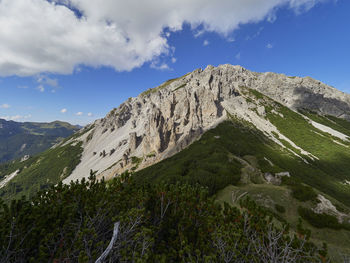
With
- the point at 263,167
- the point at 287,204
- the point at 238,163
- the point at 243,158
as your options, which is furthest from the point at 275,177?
the point at 243,158

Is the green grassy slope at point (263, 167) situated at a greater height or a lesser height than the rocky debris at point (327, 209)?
greater

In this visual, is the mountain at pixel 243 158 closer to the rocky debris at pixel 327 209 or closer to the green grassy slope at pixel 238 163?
the rocky debris at pixel 327 209

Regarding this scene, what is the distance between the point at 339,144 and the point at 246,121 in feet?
308

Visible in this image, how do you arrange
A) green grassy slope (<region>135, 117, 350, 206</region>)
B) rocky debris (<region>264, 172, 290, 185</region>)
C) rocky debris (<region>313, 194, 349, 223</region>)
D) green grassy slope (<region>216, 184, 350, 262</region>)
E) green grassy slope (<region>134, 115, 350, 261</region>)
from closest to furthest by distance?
1. green grassy slope (<region>216, 184, 350, 262</region>)
2. rocky debris (<region>313, 194, 349, 223</region>)
3. green grassy slope (<region>134, 115, 350, 261</region>)
4. rocky debris (<region>264, 172, 290, 185</region>)
5. green grassy slope (<region>135, 117, 350, 206</region>)

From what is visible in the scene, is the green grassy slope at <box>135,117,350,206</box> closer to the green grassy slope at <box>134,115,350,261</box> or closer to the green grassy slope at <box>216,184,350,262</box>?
the green grassy slope at <box>134,115,350,261</box>

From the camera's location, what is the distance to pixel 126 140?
187500mm

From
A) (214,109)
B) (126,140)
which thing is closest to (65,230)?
(214,109)

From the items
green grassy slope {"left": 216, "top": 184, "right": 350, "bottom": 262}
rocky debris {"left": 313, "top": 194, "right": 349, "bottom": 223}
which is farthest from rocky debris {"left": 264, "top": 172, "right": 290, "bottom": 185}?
green grassy slope {"left": 216, "top": 184, "right": 350, "bottom": 262}

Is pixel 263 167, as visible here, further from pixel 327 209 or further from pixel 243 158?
pixel 327 209

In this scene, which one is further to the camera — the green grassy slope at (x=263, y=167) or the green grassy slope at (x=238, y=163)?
the green grassy slope at (x=238, y=163)

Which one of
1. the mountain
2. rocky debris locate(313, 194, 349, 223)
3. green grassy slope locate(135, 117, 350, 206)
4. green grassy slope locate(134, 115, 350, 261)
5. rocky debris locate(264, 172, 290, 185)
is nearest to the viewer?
rocky debris locate(313, 194, 349, 223)

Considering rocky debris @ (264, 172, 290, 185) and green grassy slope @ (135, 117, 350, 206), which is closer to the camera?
rocky debris @ (264, 172, 290, 185)

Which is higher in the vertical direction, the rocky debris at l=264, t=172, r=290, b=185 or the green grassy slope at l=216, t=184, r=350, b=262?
the rocky debris at l=264, t=172, r=290, b=185

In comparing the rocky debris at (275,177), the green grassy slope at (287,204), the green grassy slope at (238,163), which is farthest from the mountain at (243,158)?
the green grassy slope at (238,163)
